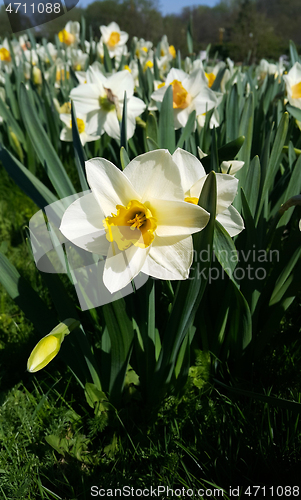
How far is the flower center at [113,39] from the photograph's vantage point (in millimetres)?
3873

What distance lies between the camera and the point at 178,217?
0.68 metres

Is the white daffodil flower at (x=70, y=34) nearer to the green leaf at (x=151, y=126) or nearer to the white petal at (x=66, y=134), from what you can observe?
the white petal at (x=66, y=134)

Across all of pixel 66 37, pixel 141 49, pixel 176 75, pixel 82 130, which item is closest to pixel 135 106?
pixel 176 75

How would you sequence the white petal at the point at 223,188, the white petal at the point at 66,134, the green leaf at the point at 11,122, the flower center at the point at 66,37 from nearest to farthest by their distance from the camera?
the white petal at the point at 223,188 → the white petal at the point at 66,134 → the green leaf at the point at 11,122 → the flower center at the point at 66,37

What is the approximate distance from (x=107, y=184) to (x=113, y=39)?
3.88 metres

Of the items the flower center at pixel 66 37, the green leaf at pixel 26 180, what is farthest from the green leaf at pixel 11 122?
the flower center at pixel 66 37

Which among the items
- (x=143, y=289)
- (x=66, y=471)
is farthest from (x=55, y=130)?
(x=66, y=471)

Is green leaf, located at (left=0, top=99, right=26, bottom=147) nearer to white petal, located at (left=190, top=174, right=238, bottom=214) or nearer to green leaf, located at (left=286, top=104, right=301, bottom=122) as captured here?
green leaf, located at (left=286, top=104, right=301, bottom=122)

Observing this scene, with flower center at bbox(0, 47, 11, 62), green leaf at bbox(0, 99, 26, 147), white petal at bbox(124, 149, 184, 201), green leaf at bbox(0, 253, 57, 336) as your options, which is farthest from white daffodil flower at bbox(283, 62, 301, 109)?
flower center at bbox(0, 47, 11, 62)

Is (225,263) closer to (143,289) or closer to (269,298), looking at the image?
(143,289)

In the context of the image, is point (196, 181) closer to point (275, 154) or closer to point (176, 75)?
point (275, 154)

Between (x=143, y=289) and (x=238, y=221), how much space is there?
38 centimetres

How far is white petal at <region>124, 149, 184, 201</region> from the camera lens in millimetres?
668

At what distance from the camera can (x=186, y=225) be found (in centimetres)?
67
